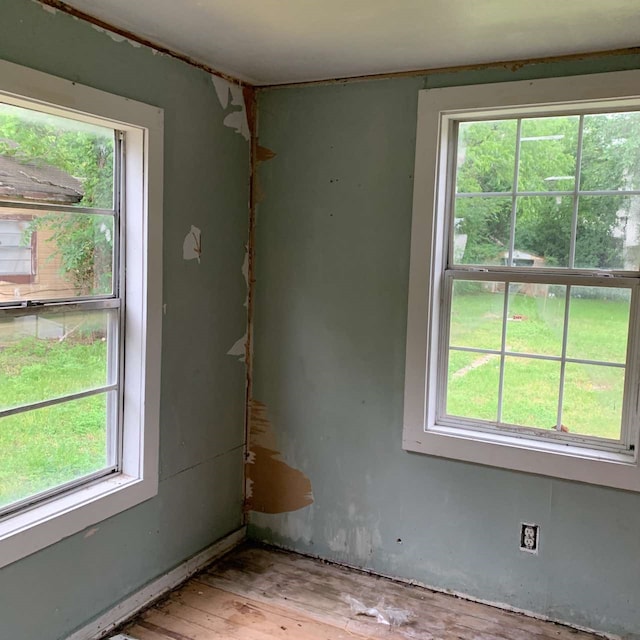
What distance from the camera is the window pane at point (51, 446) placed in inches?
82.4

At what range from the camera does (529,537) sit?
2.57 m

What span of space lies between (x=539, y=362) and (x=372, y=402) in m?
0.77

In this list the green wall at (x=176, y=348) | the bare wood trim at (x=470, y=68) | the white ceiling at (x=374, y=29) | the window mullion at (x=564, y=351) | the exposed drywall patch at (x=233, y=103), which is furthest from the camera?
the exposed drywall patch at (x=233, y=103)

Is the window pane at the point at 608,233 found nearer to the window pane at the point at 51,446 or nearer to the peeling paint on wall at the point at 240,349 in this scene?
the peeling paint on wall at the point at 240,349

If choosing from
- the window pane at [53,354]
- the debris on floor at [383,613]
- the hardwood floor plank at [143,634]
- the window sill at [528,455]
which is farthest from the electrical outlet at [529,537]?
the window pane at [53,354]

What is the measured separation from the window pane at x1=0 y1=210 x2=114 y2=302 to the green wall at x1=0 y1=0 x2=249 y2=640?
0.26 m

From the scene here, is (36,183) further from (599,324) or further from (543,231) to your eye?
(599,324)

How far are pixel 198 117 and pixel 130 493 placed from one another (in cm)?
162

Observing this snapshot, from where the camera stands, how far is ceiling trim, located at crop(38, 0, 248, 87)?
202cm

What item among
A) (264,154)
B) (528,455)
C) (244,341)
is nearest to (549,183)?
(528,455)

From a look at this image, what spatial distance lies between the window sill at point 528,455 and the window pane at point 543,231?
0.77 metres

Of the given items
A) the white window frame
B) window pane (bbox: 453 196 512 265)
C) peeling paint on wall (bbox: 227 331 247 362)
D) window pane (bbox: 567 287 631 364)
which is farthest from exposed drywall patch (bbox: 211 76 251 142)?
window pane (bbox: 567 287 631 364)

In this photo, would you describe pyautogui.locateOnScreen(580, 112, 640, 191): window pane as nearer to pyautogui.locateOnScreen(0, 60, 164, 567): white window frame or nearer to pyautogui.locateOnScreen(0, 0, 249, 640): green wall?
pyautogui.locateOnScreen(0, 0, 249, 640): green wall

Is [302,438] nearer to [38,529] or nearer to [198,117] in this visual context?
[38,529]
